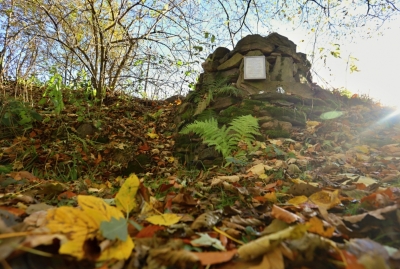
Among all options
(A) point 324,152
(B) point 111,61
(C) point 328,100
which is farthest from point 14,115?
(C) point 328,100

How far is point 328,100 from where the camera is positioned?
17.2ft

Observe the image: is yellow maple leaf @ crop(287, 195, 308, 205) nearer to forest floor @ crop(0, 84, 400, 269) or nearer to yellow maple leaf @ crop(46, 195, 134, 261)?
forest floor @ crop(0, 84, 400, 269)

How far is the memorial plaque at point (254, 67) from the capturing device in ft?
16.6

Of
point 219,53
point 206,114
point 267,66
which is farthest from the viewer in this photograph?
point 219,53

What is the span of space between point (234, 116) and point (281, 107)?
815mm

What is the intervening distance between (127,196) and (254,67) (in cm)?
454

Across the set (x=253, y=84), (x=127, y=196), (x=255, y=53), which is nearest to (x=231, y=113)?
(x=253, y=84)

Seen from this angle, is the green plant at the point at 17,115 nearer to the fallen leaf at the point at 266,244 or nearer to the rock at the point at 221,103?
the rock at the point at 221,103

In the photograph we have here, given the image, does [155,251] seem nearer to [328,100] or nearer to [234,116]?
[234,116]

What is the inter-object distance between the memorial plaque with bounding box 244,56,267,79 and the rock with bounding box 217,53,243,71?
193 mm

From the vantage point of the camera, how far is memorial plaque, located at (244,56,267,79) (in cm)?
507

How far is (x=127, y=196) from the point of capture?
995mm

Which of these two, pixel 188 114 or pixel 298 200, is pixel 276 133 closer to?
pixel 188 114

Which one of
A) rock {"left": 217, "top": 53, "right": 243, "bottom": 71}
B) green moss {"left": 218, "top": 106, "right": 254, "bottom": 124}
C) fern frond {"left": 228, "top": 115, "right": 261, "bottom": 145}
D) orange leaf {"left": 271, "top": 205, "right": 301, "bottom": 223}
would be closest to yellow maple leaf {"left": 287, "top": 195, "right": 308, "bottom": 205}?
orange leaf {"left": 271, "top": 205, "right": 301, "bottom": 223}
